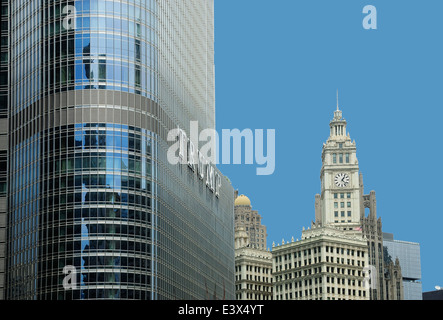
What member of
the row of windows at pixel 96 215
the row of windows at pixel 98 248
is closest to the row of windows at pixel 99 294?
the row of windows at pixel 98 248

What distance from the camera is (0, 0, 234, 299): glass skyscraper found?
159625mm

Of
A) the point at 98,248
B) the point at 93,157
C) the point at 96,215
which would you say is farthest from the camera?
the point at 93,157

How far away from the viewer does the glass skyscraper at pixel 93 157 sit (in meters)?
160

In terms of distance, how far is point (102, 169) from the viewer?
162375 millimetres

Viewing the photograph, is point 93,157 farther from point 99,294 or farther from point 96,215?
point 99,294

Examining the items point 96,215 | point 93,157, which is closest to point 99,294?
point 96,215

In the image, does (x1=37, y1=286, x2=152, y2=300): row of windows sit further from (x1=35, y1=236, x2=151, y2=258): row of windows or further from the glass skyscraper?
(x1=35, y1=236, x2=151, y2=258): row of windows

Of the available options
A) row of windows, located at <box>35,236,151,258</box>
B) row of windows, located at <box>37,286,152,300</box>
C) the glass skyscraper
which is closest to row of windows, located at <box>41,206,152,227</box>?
the glass skyscraper

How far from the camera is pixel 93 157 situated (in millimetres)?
163125

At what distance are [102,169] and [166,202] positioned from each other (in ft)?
47.6

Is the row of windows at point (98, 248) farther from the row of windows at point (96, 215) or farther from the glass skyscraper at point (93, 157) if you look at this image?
the row of windows at point (96, 215)
